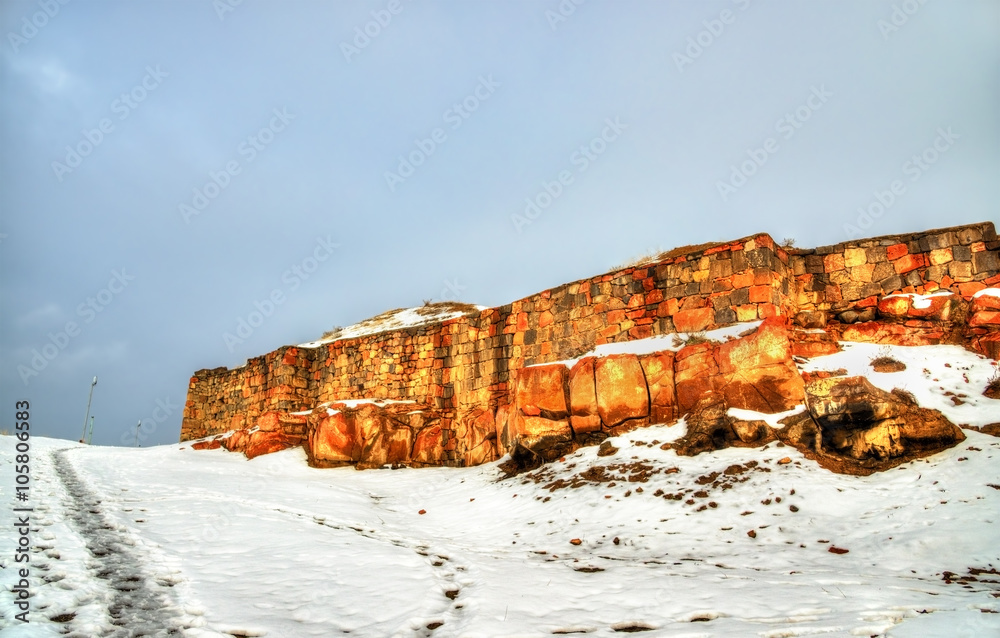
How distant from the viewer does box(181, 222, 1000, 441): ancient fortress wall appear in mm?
12047

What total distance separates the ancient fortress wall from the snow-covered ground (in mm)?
1779

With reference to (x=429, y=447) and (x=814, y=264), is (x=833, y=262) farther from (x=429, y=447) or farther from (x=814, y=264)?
(x=429, y=447)

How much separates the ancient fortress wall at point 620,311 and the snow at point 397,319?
13.4 feet

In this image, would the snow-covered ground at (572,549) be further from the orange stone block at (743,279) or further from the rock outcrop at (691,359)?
the orange stone block at (743,279)

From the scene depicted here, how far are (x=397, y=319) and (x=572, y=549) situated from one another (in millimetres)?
19334

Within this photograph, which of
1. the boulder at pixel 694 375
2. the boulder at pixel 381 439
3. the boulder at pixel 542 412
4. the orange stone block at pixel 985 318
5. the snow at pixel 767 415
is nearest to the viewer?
the snow at pixel 767 415

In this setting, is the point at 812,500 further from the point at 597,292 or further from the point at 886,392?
the point at 597,292

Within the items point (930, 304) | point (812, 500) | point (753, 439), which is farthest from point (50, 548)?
point (930, 304)

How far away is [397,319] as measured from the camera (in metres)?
26.6

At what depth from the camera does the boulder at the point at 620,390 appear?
12719 mm

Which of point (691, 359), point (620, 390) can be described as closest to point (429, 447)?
point (620, 390)

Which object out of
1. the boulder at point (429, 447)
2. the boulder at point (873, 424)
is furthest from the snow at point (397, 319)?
the boulder at point (873, 424)

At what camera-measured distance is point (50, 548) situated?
6180mm

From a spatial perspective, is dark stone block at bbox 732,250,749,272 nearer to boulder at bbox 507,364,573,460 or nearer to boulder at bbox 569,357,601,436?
boulder at bbox 569,357,601,436
